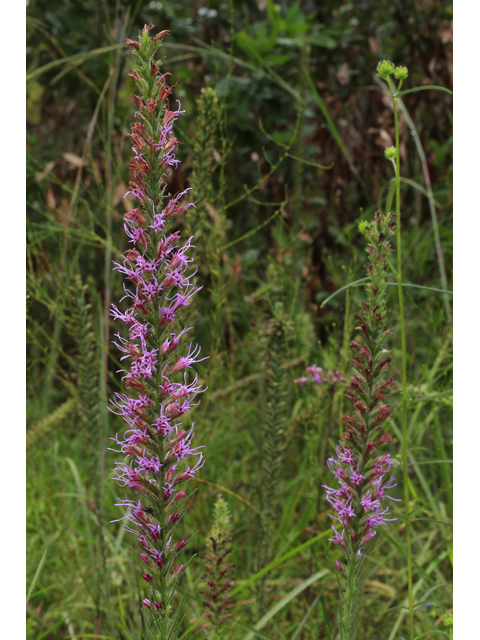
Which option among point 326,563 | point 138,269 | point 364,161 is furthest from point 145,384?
point 364,161

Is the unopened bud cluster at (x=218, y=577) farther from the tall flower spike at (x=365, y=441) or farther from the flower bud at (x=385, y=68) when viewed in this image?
the flower bud at (x=385, y=68)

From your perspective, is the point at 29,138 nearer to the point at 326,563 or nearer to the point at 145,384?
the point at 326,563

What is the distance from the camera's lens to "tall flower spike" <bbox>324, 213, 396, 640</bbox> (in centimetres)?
97

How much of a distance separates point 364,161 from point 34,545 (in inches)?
119

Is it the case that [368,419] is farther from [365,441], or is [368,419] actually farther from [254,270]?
[254,270]

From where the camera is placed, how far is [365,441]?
99cm

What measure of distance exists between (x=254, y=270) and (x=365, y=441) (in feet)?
9.87

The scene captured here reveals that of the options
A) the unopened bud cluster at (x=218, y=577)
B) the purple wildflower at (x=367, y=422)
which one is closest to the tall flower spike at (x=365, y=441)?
the purple wildflower at (x=367, y=422)

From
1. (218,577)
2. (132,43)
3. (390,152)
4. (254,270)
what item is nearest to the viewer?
(132,43)

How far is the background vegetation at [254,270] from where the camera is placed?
204 cm

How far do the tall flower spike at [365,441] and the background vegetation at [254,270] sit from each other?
67 centimetres

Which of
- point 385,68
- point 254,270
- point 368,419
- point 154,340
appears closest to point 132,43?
point 154,340

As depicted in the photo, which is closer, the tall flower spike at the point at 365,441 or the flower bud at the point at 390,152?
the tall flower spike at the point at 365,441

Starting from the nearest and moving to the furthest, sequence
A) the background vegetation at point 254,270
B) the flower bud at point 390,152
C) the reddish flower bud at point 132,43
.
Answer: the reddish flower bud at point 132,43
the flower bud at point 390,152
the background vegetation at point 254,270
